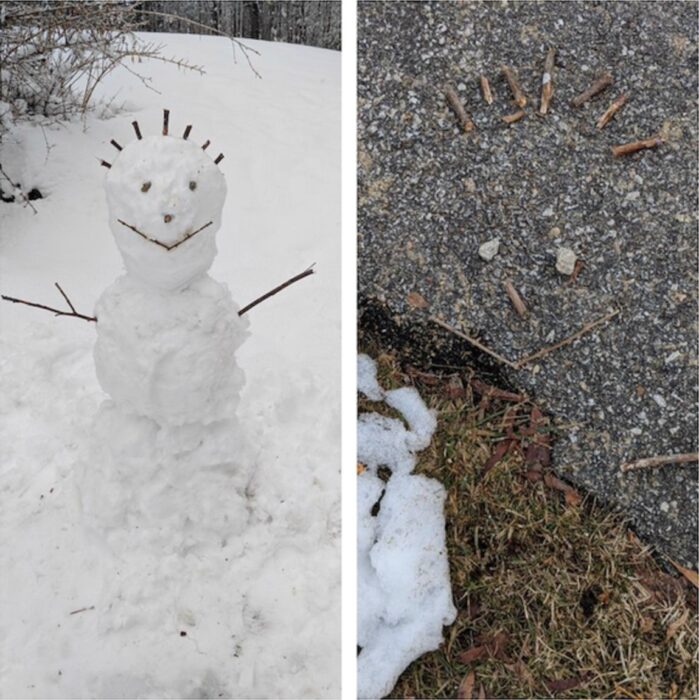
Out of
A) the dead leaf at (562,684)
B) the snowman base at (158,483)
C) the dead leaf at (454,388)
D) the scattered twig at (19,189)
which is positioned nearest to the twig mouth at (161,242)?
the snowman base at (158,483)

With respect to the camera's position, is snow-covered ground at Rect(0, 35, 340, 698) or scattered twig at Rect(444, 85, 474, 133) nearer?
snow-covered ground at Rect(0, 35, 340, 698)

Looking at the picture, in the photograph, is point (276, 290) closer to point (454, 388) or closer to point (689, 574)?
point (454, 388)

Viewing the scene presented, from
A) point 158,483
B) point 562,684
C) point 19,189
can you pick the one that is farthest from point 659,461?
point 19,189

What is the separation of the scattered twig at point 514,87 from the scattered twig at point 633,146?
6.4 inches

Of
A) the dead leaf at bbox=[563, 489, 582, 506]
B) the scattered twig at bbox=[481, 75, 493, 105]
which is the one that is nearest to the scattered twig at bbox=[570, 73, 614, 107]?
the scattered twig at bbox=[481, 75, 493, 105]

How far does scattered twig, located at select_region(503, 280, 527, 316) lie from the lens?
3.89 ft

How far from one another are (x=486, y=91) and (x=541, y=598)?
77 cm

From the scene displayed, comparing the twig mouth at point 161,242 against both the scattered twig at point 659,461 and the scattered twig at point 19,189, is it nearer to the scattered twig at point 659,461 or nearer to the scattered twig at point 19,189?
the scattered twig at point 19,189

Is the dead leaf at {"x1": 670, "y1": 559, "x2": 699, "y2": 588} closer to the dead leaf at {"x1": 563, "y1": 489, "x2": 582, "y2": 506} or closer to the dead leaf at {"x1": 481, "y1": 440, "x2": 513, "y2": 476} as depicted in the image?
the dead leaf at {"x1": 563, "y1": 489, "x2": 582, "y2": 506}

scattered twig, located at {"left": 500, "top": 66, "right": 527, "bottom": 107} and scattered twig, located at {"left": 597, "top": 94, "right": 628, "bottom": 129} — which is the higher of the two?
scattered twig, located at {"left": 500, "top": 66, "right": 527, "bottom": 107}

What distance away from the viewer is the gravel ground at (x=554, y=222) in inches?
46.5

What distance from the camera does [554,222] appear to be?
1.20m

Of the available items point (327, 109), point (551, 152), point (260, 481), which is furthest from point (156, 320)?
point (551, 152)

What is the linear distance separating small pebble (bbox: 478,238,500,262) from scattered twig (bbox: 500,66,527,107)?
22cm
